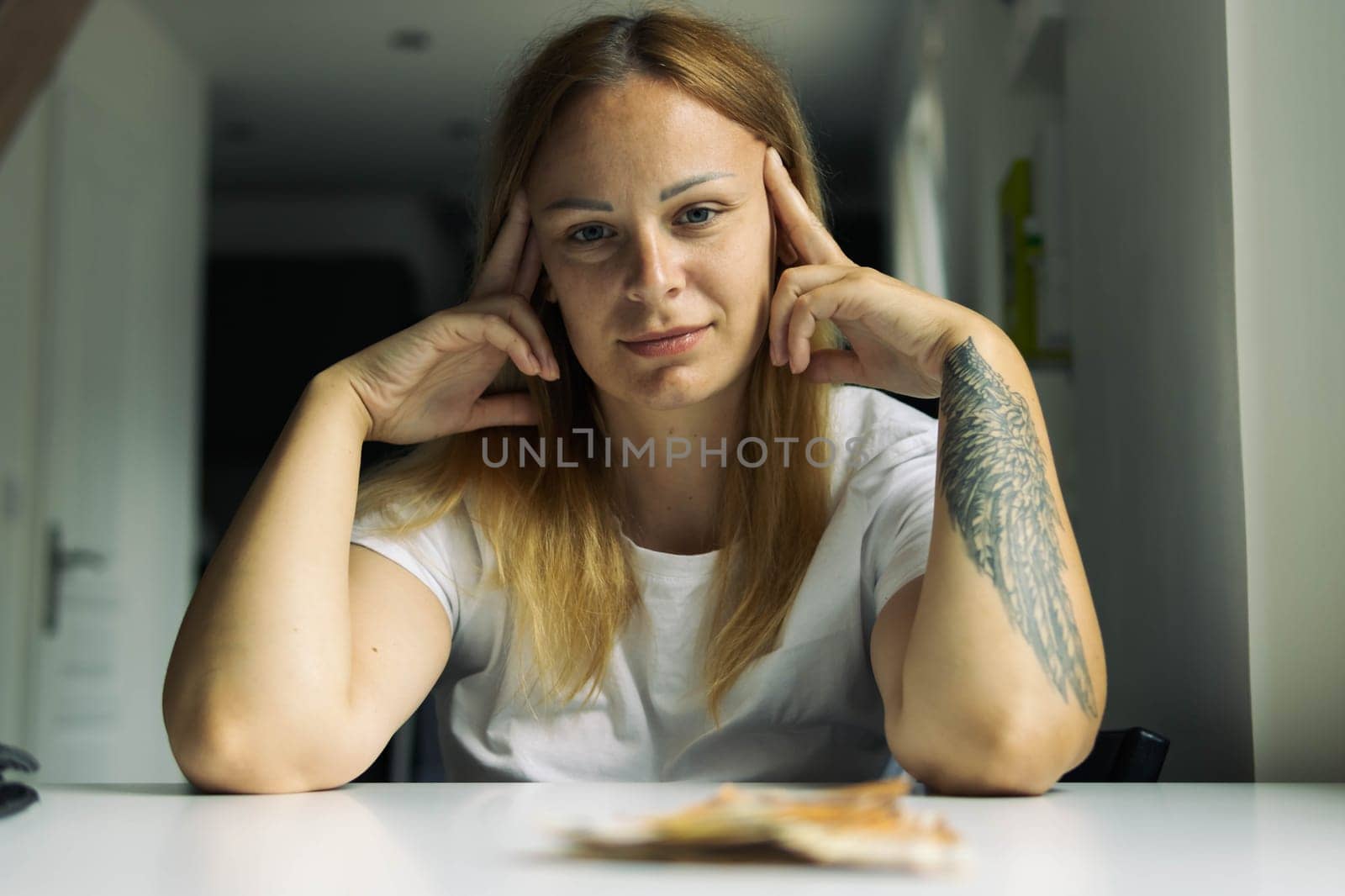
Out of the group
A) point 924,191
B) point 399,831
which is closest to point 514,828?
point 399,831

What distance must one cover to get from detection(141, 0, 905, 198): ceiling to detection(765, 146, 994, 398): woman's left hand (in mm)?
2188

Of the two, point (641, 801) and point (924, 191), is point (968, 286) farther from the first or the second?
point (641, 801)

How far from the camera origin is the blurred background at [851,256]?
108cm

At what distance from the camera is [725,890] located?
23.7 inches

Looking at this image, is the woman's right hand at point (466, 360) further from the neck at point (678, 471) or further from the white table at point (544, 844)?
the white table at point (544, 844)

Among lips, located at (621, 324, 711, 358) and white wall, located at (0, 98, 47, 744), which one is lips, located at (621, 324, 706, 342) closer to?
lips, located at (621, 324, 711, 358)

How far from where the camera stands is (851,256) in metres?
4.36

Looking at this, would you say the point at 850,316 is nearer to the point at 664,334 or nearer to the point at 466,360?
the point at 664,334

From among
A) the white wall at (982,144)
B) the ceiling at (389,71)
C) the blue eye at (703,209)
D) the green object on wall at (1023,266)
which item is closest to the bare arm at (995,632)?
the blue eye at (703,209)

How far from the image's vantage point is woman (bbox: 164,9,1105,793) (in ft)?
3.35

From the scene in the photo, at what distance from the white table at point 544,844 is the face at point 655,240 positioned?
16.3 inches

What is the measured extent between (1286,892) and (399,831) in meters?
0.51

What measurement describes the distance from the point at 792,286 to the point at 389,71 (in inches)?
148

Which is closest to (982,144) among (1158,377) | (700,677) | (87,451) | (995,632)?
(1158,377)
